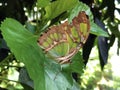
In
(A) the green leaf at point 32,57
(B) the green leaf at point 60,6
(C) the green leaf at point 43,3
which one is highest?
(C) the green leaf at point 43,3

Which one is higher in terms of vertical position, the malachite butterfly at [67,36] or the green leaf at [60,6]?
the green leaf at [60,6]

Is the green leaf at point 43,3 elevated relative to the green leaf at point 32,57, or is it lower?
elevated

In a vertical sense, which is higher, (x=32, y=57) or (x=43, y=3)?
(x=43, y=3)

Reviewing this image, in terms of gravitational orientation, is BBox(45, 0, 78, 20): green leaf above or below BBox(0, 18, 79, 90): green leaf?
above

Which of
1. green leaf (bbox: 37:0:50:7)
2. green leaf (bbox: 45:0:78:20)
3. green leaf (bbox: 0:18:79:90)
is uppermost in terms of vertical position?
green leaf (bbox: 37:0:50:7)
